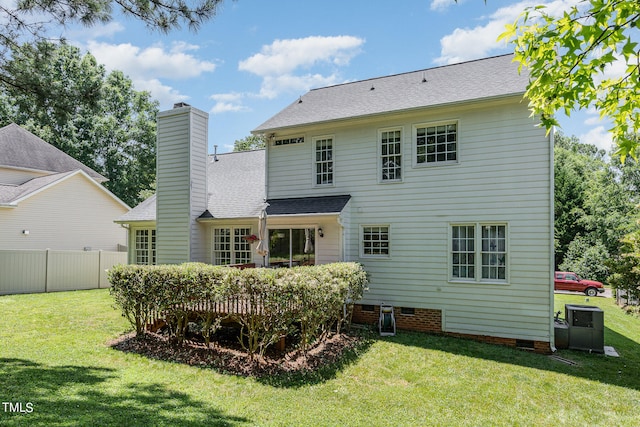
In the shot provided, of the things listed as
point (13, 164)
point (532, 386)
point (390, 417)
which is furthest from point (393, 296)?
point (13, 164)

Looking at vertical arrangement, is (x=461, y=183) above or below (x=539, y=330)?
above

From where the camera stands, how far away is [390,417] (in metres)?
5.23

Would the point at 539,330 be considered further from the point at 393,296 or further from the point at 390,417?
the point at 390,417

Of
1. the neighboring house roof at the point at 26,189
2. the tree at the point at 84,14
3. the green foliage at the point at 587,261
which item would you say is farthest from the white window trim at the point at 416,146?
the green foliage at the point at 587,261

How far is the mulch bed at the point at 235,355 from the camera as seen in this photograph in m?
6.87

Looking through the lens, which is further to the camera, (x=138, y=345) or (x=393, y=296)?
(x=393, y=296)

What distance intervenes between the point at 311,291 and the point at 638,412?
18.0ft

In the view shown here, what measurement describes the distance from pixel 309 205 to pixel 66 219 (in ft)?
46.9

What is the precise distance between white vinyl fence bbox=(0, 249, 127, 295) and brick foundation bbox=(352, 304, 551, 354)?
12217mm

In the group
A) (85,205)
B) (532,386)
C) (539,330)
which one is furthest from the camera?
(85,205)

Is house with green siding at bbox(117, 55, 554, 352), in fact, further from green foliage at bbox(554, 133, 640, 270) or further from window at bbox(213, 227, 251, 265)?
green foliage at bbox(554, 133, 640, 270)

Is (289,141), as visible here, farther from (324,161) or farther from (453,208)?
(453,208)

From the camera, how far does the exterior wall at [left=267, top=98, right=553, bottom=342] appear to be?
8945mm

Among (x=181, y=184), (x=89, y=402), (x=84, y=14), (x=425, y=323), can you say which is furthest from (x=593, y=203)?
(x=89, y=402)
